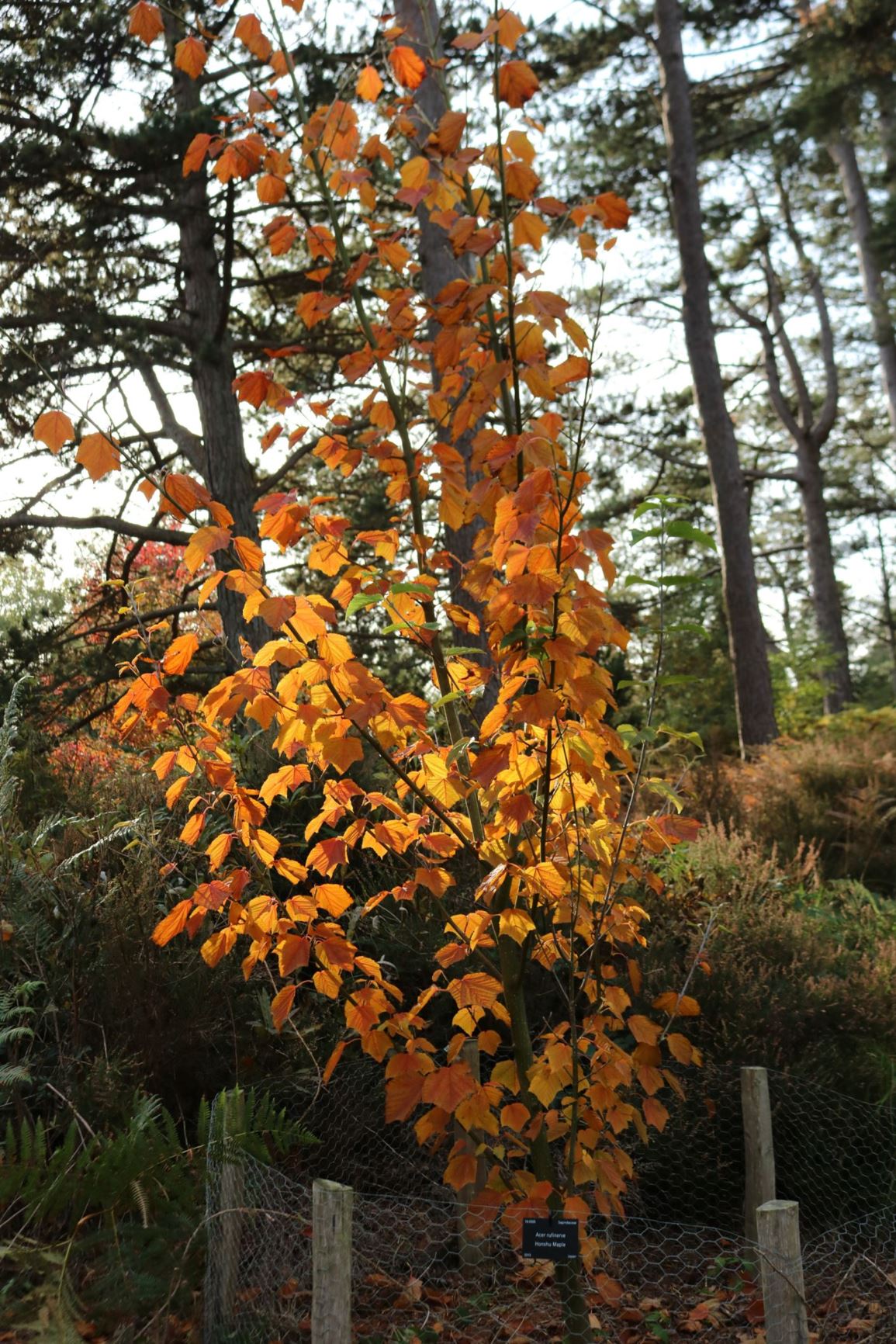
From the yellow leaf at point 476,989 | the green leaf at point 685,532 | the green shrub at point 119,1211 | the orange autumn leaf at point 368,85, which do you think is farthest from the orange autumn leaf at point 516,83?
the green shrub at point 119,1211

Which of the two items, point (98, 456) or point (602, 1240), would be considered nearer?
point (98, 456)

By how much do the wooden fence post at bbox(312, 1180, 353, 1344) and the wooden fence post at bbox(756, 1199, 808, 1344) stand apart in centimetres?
92

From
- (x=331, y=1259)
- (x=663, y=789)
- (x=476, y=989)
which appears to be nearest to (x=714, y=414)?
(x=663, y=789)

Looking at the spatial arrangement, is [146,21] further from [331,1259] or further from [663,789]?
[331,1259]

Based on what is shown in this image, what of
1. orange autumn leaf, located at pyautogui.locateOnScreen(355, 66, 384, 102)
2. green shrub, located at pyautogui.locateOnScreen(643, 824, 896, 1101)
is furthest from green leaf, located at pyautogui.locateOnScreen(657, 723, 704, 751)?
orange autumn leaf, located at pyautogui.locateOnScreen(355, 66, 384, 102)

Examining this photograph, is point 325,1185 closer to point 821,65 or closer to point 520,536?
point 520,536

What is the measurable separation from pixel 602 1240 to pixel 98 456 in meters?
2.63

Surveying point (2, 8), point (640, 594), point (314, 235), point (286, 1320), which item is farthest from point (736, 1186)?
point (640, 594)

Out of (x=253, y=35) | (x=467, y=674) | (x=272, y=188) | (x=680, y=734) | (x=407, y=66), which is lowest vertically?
(x=680, y=734)

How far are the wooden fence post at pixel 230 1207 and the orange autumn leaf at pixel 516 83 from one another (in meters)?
2.68

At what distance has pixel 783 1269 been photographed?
2607mm

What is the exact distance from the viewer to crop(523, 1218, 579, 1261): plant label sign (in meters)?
2.59

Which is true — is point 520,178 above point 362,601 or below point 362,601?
above

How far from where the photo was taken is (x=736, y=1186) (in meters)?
4.17
